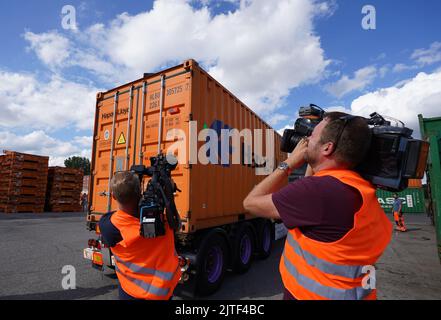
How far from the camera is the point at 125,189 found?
1984 millimetres

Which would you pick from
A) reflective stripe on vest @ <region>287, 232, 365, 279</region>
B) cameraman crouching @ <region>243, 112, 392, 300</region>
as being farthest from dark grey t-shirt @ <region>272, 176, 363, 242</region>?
reflective stripe on vest @ <region>287, 232, 365, 279</region>

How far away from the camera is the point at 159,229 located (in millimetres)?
1877

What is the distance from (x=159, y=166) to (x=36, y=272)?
4797 mm

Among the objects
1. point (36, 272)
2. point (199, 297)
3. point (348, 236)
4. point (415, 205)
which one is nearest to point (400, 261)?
point (199, 297)

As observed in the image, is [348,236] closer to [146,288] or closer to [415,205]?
[146,288]

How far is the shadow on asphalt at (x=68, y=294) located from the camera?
13.0 feet

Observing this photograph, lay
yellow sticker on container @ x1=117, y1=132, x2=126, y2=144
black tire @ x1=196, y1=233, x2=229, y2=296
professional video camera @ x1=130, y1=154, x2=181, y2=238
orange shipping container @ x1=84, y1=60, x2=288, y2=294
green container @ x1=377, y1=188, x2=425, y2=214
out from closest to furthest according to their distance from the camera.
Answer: professional video camera @ x1=130, y1=154, x2=181, y2=238 < black tire @ x1=196, y1=233, x2=229, y2=296 < orange shipping container @ x1=84, y1=60, x2=288, y2=294 < yellow sticker on container @ x1=117, y1=132, x2=126, y2=144 < green container @ x1=377, y1=188, x2=425, y2=214

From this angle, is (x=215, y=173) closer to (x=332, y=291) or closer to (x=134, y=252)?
(x=134, y=252)

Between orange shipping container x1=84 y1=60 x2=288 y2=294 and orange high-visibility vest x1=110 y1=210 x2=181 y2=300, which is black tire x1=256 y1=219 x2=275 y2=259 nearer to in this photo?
orange shipping container x1=84 y1=60 x2=288 y2=294

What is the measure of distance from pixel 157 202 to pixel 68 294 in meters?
3.45

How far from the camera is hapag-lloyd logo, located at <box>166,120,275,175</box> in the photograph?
160 inches

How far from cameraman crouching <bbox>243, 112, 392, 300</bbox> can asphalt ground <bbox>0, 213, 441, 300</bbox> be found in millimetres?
3166

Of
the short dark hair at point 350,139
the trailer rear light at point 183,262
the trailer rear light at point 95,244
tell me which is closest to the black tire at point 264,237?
the trailer rear light at point 183,262

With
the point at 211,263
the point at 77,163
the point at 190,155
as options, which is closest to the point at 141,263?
the point at 190,155
